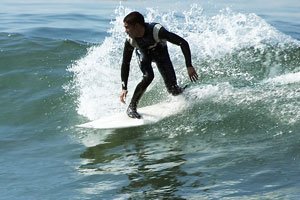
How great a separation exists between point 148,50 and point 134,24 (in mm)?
583

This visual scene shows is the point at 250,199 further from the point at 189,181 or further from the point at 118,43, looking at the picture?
the point at 118,43

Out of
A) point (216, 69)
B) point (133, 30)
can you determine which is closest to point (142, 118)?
point (133, 30)

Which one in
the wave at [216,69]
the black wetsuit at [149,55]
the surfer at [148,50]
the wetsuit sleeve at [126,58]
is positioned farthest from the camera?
the wave at [216,69]

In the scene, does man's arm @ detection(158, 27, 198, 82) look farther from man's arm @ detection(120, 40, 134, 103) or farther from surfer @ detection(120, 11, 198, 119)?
man's arm @ detection(120, 40, 134, 103)

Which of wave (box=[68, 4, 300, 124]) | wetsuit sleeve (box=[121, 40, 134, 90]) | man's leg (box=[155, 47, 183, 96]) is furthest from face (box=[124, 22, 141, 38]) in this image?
wave (box=[68, 4, 300, 124])

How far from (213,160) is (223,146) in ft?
1.77

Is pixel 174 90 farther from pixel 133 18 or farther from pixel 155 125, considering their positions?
pixel 133 18

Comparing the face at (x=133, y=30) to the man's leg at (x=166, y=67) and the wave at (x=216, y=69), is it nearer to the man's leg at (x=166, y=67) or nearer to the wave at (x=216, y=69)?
the man's leg at (x=166, y=67)

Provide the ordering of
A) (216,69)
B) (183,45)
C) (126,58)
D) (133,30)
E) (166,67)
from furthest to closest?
(216,69) → (166,67) → (126,58) → (183,45) → (133,30)

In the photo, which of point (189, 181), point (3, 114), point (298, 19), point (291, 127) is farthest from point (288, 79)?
point (298, 19)

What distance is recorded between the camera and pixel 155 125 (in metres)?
6.88

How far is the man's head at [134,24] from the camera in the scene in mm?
5883

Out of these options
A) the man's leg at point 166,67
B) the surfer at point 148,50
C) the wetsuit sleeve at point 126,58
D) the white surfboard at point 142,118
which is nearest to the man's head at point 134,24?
the surfer at point 148,50

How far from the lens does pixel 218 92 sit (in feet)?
24.2
